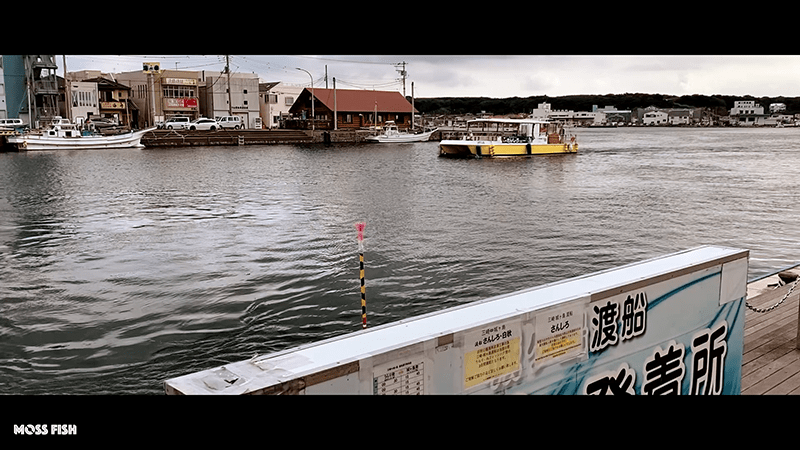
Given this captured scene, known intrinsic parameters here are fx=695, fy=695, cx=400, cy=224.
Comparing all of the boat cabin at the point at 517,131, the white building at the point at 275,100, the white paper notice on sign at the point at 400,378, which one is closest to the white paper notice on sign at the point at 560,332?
the white paper notice on sign at the point at 400,378

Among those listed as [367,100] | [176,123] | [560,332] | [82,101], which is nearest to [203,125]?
[176,123]

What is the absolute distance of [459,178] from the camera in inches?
998

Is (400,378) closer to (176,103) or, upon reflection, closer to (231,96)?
(176,103)

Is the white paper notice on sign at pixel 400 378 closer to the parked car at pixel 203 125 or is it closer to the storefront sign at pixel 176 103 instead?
the parked car at pixel 203 125

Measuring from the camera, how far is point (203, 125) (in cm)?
4253

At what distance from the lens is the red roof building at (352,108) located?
46766 mm

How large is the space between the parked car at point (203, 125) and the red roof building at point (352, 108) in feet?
21.4

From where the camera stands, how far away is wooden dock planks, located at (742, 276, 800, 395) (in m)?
3.15

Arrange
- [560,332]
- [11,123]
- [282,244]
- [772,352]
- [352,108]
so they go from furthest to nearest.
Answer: [352,108] < [11,123] < [282,244] < [772,352] < [560,332]

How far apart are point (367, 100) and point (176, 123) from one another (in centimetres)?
1391

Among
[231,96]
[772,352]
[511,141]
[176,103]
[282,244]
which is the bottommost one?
[282,244]
